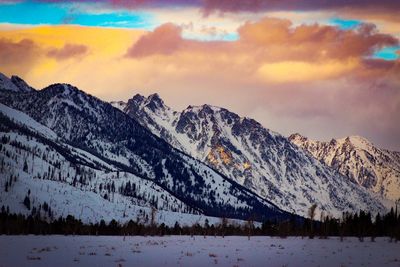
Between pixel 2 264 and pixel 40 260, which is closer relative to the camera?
pixel 2 264

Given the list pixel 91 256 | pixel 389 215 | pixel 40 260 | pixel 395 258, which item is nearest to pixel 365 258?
pixel 395 258

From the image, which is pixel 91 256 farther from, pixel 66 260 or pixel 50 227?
pixel 50 227

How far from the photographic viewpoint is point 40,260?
6519 centimetres

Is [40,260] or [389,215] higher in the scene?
[389,215]

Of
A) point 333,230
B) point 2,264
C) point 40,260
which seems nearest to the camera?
point 2,264

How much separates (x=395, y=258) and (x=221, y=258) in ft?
72.1

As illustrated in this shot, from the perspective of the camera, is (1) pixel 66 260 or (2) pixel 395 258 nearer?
(1) pixel 66 260

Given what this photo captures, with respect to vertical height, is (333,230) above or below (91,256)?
above

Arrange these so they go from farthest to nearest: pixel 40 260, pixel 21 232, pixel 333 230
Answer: pixel 333 230, pixel 21 232, pixel 40 260

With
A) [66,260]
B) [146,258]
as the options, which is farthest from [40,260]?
[146,258]

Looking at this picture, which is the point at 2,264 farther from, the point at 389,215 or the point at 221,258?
the point at 389,215

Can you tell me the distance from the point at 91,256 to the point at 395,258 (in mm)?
38055

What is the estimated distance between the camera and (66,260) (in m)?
66.3

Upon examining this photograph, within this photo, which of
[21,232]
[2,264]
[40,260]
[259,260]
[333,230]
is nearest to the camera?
[2,264]
